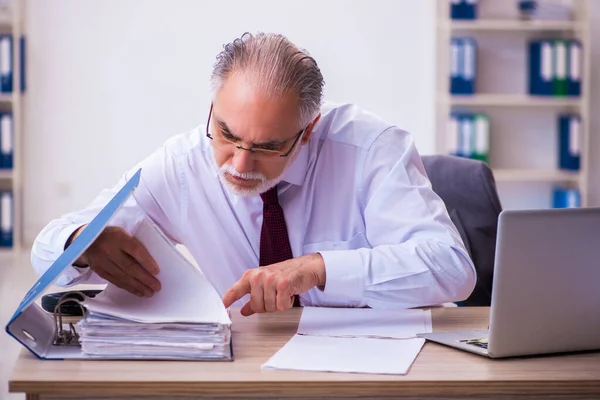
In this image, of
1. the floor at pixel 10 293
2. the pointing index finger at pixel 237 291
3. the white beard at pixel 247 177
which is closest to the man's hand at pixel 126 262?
the pointing index finger at pixel 237 291

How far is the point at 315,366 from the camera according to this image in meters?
1.13

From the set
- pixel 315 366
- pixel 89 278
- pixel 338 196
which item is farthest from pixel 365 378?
pixel 338 196

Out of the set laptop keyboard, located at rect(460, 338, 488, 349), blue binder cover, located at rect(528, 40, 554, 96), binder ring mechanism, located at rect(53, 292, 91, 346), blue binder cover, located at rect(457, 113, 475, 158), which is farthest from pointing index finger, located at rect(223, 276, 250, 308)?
blue binder cover, located at rect(528, 40, 554, 96)

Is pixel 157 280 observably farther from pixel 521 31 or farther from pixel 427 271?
pixel 521 31

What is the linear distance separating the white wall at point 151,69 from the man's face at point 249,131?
13.6 feet

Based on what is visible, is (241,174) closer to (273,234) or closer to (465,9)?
(273,234)

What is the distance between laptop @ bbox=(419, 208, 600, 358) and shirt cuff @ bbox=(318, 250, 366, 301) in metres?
0.32

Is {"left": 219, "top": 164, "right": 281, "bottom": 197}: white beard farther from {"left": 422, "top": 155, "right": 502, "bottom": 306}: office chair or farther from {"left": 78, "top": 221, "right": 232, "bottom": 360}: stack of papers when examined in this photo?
{"left": 422, "top": 155, "right": 502, "bottom": 306}: office chair

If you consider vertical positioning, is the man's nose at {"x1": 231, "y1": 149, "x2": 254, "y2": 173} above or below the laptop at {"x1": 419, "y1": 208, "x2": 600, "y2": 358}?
above

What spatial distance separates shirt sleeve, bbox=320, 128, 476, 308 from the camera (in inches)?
58.9

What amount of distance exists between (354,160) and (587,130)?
3998 mm

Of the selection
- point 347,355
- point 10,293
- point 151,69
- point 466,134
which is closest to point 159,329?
point 347,355

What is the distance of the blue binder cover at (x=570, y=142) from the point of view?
532 centimetres

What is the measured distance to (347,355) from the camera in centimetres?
119
